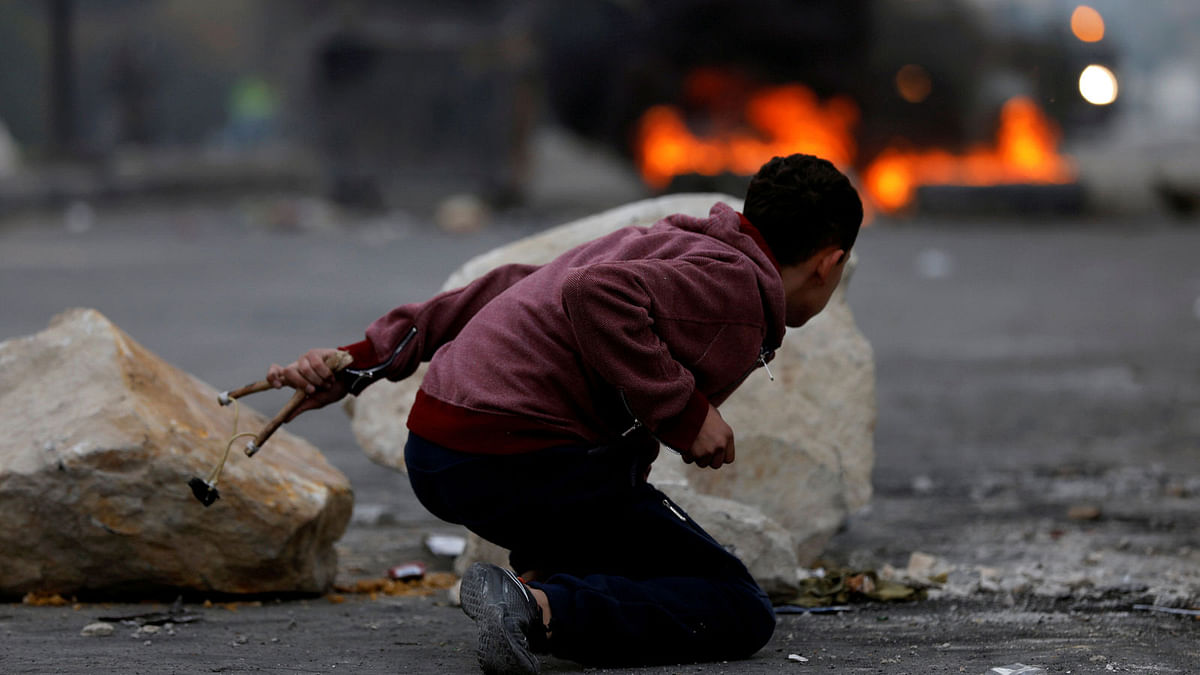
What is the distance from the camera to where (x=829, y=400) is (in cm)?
351

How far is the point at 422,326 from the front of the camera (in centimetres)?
260

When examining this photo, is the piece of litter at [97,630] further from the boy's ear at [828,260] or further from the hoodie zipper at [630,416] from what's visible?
the boy's ear at [828,260]

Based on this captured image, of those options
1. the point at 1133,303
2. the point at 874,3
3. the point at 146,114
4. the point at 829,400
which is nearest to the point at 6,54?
the point at 146,114

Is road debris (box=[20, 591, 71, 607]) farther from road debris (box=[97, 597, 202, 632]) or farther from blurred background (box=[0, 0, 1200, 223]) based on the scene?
blurred background (box=[0, 0, 1200, 223])

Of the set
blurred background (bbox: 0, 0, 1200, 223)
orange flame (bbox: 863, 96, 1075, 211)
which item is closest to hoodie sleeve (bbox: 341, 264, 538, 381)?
blurred background (bbox: 0, 0, 1200, 223)

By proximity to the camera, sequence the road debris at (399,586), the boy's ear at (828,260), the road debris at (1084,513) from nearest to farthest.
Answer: the boy's ear at (828,260), the road debris at (399,586), the road debris at (1084,513)

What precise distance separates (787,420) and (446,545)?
927mm

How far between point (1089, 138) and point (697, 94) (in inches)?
807

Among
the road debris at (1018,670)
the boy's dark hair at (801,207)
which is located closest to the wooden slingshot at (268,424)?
the boy's dark hair at (801,207)

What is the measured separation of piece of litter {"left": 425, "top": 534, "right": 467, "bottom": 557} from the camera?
3.59 metres

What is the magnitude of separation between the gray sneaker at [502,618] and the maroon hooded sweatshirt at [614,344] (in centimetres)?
22

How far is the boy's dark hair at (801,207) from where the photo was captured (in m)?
2.40

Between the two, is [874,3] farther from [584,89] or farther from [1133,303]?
[1133,303]

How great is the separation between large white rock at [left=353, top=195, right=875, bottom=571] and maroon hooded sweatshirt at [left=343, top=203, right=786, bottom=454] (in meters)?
0.79
